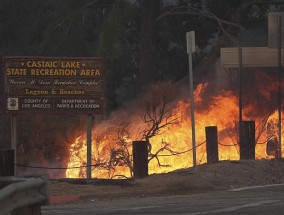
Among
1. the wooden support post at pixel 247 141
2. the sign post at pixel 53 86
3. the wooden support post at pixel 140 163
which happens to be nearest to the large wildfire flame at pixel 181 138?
the wooden support post at pixel 247 141

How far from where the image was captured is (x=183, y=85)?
105ft

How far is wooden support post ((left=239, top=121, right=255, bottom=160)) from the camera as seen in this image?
20.1 m

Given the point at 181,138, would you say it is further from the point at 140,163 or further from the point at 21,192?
the point at 21,192

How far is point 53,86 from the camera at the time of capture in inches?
707

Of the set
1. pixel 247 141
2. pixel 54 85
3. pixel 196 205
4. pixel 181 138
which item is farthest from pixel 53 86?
pixel 181 138

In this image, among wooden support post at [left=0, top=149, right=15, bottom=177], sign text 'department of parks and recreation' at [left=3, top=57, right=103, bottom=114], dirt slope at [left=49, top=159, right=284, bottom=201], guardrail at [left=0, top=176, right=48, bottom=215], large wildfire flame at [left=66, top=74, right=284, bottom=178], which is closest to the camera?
guardrail at [left=0, top=176, right=48, bottom=215]

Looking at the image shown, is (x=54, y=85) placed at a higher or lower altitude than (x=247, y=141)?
higher

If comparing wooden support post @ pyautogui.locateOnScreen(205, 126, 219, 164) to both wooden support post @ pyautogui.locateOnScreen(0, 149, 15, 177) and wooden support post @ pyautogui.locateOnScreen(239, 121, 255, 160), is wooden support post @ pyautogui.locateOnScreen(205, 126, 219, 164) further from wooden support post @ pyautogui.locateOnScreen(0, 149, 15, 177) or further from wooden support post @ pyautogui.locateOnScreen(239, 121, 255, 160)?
wooden support post @ pyautogui.locateOnScreen(0, 149, 15, 177)

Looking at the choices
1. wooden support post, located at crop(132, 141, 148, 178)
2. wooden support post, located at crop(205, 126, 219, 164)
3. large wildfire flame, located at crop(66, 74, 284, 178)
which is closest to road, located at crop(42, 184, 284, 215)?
wooden support post, located at crop(132, 141, 148, 178)

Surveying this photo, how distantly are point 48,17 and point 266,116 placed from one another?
15754mm

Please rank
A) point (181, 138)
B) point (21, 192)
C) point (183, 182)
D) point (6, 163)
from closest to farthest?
point (21, 192), point (6, 163), point (183, 182), point (181, 138)

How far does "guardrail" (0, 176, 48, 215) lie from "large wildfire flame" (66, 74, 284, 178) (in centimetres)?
1504

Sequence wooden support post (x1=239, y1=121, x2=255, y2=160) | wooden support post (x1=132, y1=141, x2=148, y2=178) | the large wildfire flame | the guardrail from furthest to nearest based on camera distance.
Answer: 1. the large wildfire flame
2. wooden support post (x1=239, y1=121, x2=255, y2=160)
3. wooden support post (x1=132, y1=141, x2=148, y2=178)
4. the guardrail

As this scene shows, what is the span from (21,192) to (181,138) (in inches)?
724
